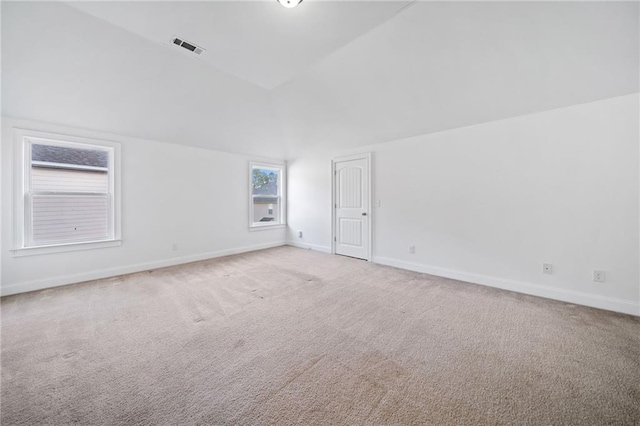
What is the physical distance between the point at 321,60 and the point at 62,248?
4.50m

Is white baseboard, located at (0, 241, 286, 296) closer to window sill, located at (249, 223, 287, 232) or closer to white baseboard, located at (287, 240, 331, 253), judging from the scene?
window sill, located at (249, 223, 287, 232)

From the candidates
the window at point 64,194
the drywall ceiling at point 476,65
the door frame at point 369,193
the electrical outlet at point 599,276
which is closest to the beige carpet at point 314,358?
the electrical outlet at point 599,276

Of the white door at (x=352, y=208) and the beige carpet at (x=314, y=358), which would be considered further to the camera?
the white door at (x=352, y=208)

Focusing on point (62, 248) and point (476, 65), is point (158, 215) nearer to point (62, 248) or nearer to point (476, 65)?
point (62, 248)

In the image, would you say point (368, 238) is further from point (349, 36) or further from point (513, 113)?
point (349, 36)

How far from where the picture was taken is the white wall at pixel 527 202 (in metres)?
2.49

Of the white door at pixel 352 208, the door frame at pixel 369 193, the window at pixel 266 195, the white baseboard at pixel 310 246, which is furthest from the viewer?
the window at pixel 266 195

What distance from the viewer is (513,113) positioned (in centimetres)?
300

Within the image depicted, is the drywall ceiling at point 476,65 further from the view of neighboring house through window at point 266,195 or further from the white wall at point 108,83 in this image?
the view of neighboring house through window at point 266,195

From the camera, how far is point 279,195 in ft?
20.5

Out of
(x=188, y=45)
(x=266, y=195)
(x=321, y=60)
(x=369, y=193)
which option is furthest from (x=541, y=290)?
(x=266, y=195)

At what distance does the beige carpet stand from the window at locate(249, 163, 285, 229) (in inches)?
116

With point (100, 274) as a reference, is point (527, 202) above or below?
above

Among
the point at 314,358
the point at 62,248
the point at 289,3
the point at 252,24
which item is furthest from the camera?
the point at 62,248
